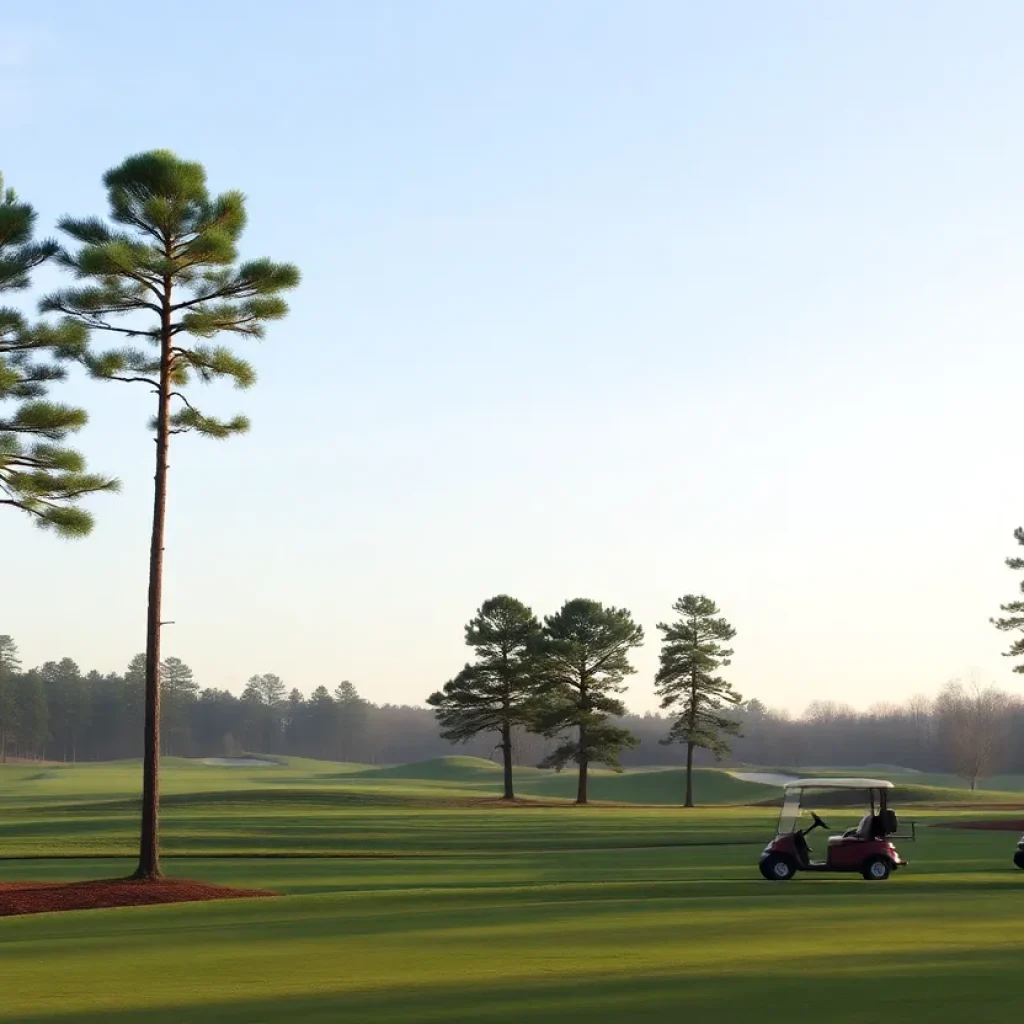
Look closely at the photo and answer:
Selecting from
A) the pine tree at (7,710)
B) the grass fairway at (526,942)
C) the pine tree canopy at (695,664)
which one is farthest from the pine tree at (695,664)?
the pine tree at (7,710)

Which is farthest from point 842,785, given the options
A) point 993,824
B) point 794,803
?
point 993,824

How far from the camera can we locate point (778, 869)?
26.6 m

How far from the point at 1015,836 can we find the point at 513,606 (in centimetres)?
3733

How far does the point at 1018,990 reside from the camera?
12.6 meters

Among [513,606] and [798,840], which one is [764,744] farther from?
[798,840]

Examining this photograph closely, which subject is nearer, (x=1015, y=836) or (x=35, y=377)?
(x=35, y=377)

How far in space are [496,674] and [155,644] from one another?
52.6 metres

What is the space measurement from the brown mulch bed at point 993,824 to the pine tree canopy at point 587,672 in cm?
2605

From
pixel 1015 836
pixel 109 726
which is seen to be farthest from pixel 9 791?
pixel 109 726

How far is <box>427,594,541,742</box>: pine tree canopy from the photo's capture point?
260 ft

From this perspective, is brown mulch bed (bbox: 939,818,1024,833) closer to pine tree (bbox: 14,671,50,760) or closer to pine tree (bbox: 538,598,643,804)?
pine tree (bbox: 538,598,643,804)

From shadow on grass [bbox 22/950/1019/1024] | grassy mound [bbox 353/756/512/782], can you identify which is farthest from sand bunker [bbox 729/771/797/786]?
shadow on grass [bbox 22/950/1019/1024]

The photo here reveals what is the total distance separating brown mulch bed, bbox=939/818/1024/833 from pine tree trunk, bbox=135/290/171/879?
33.6 m

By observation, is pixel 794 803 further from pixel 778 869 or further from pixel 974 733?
pixel 974 733
